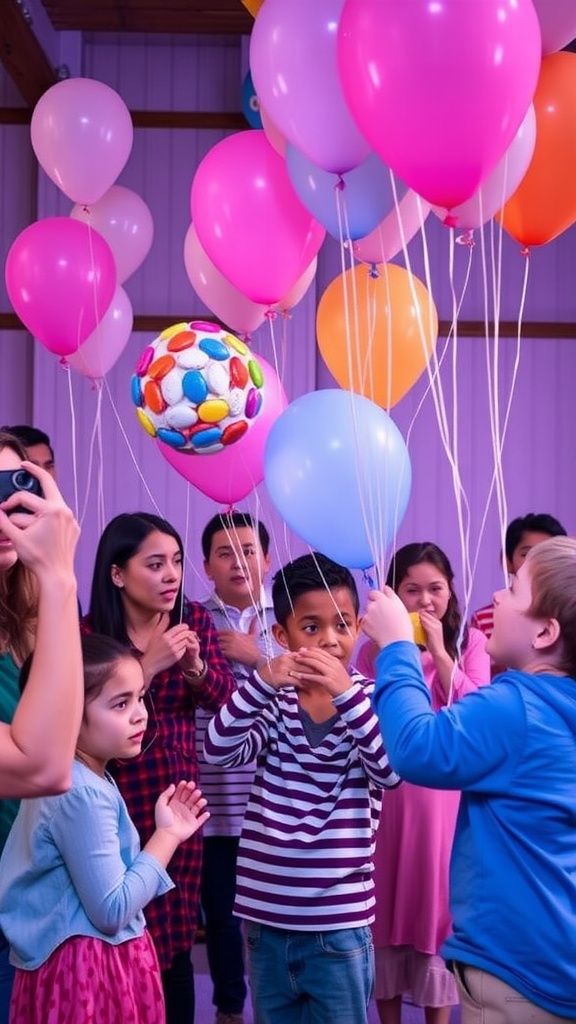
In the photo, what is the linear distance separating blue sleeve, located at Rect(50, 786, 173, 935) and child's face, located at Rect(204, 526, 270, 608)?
163 cm

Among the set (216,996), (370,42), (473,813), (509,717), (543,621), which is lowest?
(216,996)

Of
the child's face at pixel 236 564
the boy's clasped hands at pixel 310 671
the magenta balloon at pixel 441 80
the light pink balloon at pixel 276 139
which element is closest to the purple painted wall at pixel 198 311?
the child's face at pixel 236 564

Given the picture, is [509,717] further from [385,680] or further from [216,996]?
[216,996]

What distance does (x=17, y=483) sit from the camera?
1457mm

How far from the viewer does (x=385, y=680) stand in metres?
2.01

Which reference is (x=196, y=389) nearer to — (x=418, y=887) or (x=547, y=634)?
(x=547, y=634)

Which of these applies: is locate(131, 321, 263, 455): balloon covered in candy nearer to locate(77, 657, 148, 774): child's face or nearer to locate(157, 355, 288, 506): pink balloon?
locate(157, 355, 288, 506): pink balloon

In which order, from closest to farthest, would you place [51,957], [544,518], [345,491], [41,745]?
[41,745]
[51,957]
[345,491]
[544,518]

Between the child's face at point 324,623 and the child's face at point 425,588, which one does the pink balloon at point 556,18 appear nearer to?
the child's face at point 324,623

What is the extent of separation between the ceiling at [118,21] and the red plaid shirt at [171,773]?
11.7ft

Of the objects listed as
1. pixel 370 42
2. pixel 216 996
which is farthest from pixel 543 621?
pixel 216 996

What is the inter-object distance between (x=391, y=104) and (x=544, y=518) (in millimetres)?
1972

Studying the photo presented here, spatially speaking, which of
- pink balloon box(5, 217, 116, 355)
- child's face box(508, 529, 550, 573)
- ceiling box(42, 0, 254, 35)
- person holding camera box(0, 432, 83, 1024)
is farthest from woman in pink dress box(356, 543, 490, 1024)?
ceiling box(42, 0, 254, 35)

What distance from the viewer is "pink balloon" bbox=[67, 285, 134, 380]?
13.5 ft
